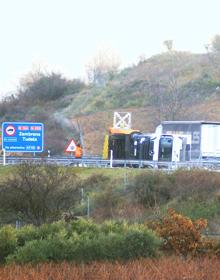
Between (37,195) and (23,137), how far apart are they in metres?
15.9

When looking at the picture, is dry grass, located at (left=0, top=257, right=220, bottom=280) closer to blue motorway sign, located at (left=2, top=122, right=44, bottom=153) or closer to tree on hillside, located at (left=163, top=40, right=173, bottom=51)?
blue motorway sign, located at (left=2, top=122, right=44, bottom=153)

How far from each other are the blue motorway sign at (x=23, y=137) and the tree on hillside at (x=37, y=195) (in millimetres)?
12881

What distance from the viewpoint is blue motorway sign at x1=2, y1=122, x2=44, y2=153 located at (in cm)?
4272

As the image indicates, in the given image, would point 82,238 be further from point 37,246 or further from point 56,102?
point 56,102

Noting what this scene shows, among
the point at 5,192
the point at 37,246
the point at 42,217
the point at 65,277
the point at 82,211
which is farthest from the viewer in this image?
the point at 82,211

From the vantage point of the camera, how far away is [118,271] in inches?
498

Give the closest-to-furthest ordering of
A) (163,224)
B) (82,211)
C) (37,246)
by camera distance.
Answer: (37,246) → (163,224) → (82,211)

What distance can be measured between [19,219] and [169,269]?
14384mm

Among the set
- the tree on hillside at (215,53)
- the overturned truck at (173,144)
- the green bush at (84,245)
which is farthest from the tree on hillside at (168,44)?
the green bush at (84,245)

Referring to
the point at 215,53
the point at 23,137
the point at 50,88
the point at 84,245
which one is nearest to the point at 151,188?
the point at 23,137

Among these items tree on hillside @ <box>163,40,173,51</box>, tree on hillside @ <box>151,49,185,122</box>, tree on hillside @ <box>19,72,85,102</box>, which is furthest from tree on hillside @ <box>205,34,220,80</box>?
tree on hillside @ <box>19,72,85,102</box>

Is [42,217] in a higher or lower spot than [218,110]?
lower

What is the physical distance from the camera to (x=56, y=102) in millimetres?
90000

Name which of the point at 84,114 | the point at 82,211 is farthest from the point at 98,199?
the point at 84,114
